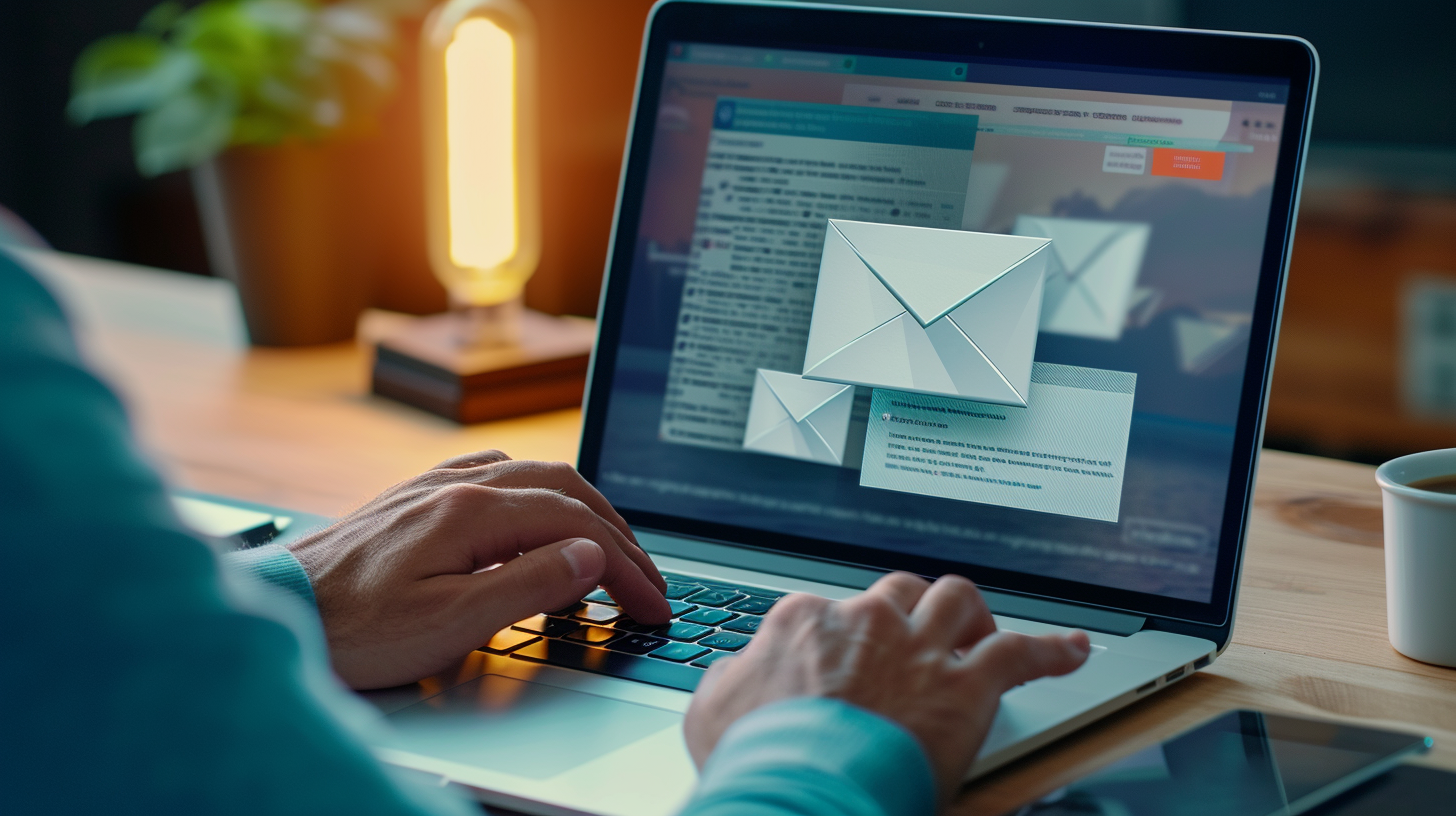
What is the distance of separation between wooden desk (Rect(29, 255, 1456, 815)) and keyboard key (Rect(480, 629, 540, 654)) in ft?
0.68

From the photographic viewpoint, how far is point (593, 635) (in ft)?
2.17

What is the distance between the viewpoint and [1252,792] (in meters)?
0.48

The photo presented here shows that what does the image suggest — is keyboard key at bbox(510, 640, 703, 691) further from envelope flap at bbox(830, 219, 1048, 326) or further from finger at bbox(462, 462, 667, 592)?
envelope flap at bbox(830, 219, 1048, 326)

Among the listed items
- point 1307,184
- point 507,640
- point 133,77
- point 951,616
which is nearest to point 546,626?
point 507,640

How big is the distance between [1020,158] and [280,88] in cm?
91

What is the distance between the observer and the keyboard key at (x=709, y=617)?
0.68m

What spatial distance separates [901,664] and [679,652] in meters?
0.18

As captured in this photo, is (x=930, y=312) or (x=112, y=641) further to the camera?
(x=930, y=312)

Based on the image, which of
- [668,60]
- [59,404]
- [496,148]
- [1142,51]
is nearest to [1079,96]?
[1142,51]

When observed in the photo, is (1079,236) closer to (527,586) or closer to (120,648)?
(527,586)

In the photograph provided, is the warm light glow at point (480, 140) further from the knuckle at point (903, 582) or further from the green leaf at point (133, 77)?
the knuckle at point (903, 582)

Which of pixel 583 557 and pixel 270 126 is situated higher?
pixel 270 126

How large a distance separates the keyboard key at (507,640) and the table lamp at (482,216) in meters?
0.55

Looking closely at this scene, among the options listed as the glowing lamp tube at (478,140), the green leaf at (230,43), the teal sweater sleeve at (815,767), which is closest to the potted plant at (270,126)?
the green leaf at (230,43)
